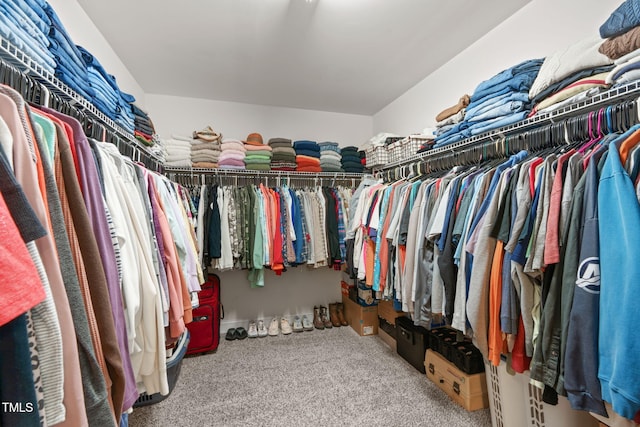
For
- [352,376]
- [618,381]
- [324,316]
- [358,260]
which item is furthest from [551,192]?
[324,316]

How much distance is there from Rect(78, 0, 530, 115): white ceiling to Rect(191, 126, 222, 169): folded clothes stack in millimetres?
502

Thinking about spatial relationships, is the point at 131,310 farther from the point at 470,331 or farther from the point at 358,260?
the point at 358,260

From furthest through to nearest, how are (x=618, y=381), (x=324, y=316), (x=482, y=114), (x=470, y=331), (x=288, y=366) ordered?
1. (x=324, y=316)
2. (x=288, y=366)
3. (x=482, y=114)
4. (x=470, y=331)
5. (x=618, y=381)

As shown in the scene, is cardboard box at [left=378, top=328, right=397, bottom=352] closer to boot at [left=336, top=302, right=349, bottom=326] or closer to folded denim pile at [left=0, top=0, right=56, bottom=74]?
boot at [left=336, top=302, right=349, bottom=326]

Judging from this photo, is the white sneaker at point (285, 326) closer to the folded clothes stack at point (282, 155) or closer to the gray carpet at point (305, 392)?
the gray carpet at point (305, 392)

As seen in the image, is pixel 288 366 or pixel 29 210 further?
pixel 288 366

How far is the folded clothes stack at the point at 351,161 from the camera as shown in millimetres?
3139

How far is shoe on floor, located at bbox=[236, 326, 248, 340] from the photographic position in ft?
9.16

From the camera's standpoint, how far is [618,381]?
0.72 metres

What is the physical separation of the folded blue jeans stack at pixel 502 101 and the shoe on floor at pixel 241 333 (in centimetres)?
265

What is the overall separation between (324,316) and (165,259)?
2.32m

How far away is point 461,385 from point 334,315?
1.59 m

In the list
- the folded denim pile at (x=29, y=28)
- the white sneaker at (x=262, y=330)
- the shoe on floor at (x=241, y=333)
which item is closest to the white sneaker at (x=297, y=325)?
the white sneaker at (x=262, y=330)

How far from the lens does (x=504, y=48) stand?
1.88 metres
